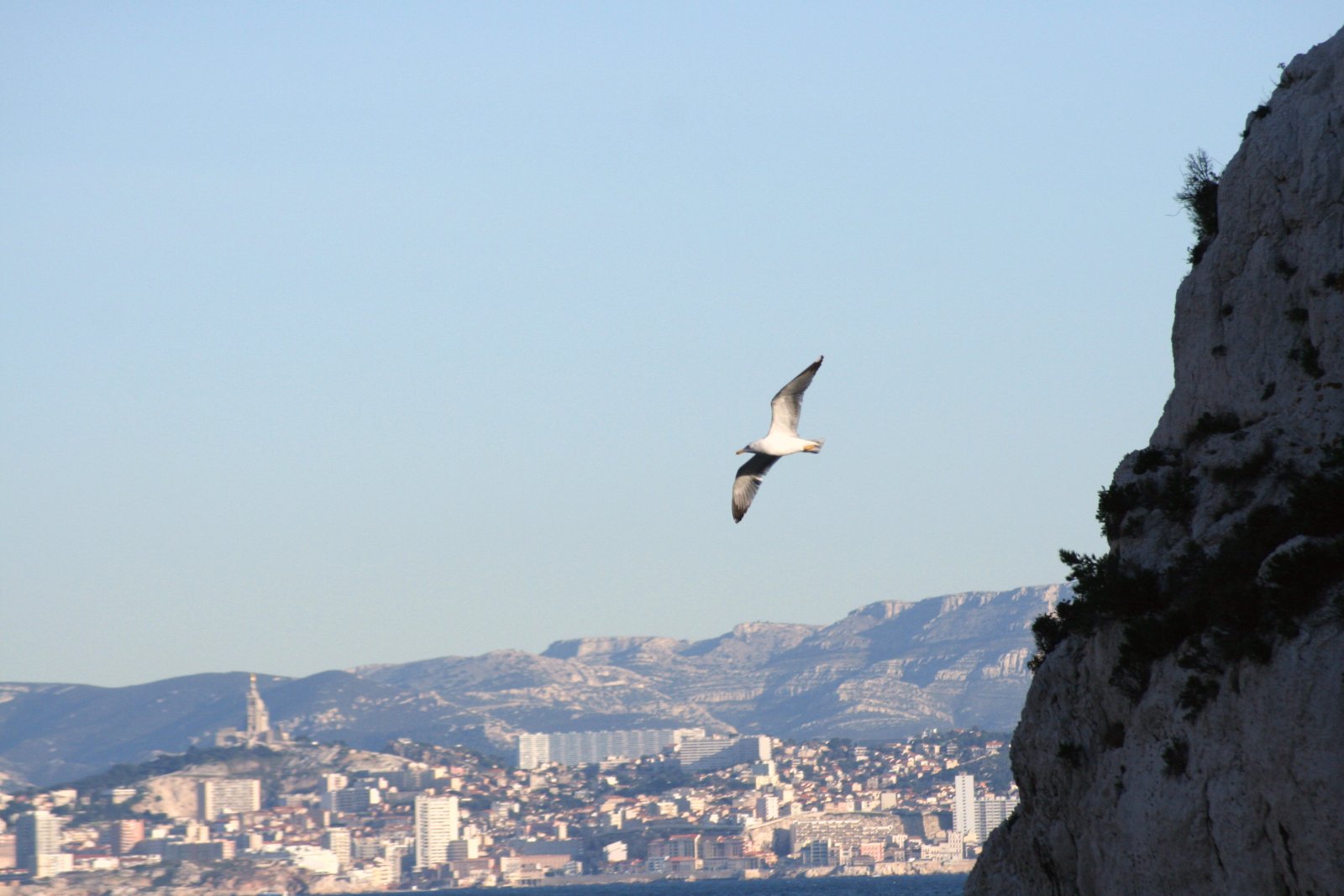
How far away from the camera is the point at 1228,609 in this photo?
2702cm

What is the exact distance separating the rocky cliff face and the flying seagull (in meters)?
4.99

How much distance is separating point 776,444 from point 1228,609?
26.4 feet

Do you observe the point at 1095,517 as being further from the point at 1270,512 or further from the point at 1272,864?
the point at 1272,864

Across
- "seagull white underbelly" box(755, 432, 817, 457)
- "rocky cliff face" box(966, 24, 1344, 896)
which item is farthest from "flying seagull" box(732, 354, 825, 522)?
"rocky cliff face" box(966, 24, 1344, 896)

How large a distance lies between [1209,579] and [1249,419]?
3584 millimetres

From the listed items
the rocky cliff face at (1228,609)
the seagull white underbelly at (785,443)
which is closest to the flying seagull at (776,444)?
the seagull white underbelly at (785,443)

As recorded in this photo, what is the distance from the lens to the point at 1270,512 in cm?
2852

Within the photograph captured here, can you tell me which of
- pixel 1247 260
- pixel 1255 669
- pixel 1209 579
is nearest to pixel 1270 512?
pixel 1209 579

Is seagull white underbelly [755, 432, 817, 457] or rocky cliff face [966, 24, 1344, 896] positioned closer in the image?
rocky cliff face [966, 24, 1344, 896]

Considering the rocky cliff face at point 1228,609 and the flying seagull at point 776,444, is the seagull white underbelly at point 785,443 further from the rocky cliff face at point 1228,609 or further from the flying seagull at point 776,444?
the rocky cliff face at point 1228,609

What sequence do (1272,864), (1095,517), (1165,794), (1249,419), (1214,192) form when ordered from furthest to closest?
(1214,192), (1095,517), (1249,419), (1165,794), (1272,864)

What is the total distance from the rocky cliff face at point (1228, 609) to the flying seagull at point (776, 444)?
16.4 feet

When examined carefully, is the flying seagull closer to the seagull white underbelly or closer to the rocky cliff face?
the seagull white underbelly

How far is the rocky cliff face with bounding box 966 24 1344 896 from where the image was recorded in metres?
25.6
